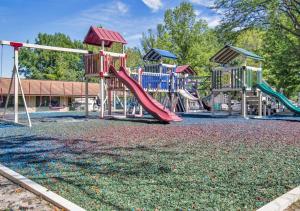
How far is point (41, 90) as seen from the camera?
3600cm

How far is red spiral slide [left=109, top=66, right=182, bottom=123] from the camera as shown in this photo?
43.7ft

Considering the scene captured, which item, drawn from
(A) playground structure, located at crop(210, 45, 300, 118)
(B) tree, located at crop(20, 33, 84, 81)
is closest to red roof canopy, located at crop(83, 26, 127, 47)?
(A) playground structure, located at crop(210, 45, 300, 118)

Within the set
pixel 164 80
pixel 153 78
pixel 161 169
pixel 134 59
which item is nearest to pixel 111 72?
pixel 153 78

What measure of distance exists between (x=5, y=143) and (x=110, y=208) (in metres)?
5.76

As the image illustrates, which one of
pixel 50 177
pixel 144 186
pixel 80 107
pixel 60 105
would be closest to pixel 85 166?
pixel 50 177

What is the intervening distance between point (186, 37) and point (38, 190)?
3787 cm

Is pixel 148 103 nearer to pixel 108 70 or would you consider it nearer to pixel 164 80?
pixel 108 70

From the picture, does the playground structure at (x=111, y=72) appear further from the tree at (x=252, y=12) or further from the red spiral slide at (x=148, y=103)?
the tree at (x=252, y=12)

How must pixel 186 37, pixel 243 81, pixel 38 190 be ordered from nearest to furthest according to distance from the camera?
1. pixel 38 190
2. pixel 243 81
3. pixel 186 37

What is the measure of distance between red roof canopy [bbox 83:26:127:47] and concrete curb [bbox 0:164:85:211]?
12229 millimetres

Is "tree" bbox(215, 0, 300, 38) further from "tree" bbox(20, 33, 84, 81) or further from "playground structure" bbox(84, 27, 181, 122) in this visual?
"tree" bbox(20, 33, 84, 81)

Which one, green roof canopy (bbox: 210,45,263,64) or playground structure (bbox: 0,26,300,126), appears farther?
green roof canopy (bbox: 210,45,263,64)

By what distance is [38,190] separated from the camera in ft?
13.2

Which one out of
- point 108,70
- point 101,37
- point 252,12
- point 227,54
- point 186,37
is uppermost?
point 186,37
